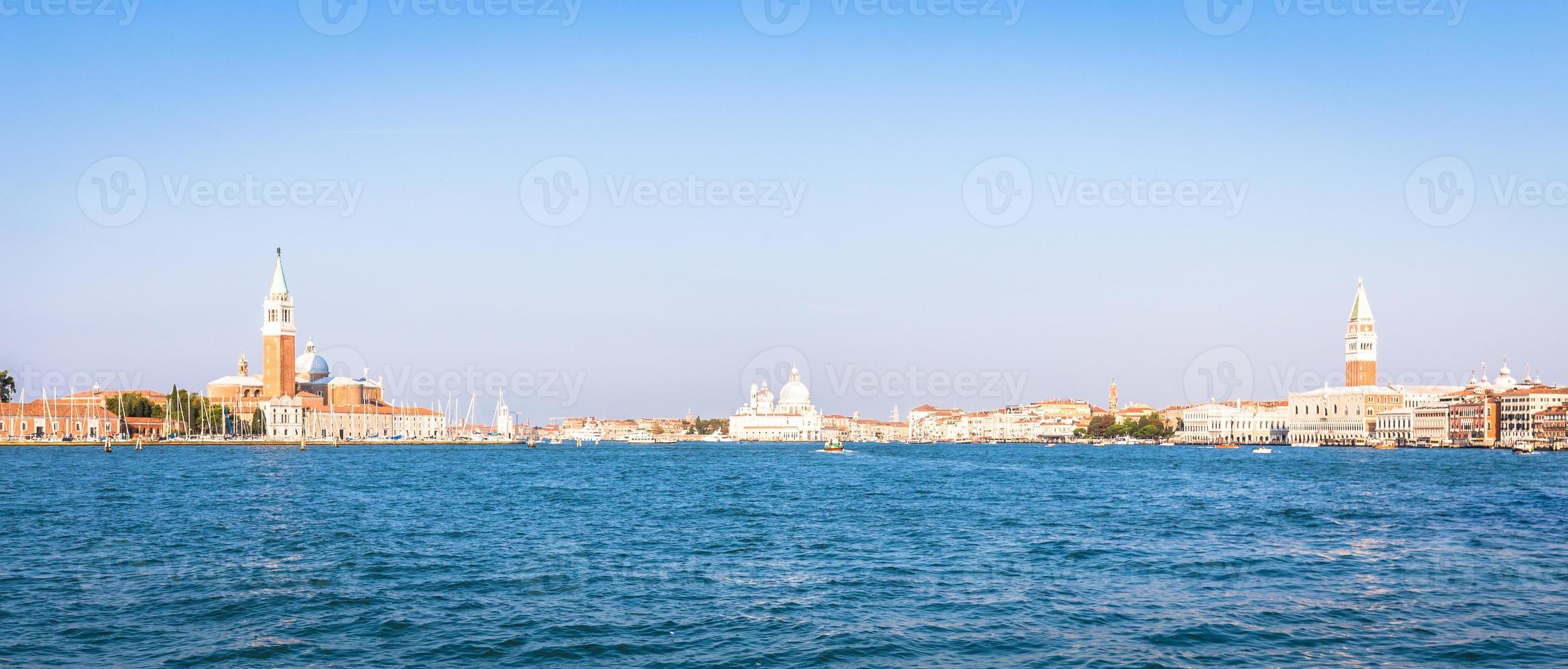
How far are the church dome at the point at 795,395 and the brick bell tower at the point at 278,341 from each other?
89.4m

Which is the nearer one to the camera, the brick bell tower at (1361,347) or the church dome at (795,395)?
the brick bell tower at (1361,347)

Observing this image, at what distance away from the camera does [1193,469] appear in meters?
51.0

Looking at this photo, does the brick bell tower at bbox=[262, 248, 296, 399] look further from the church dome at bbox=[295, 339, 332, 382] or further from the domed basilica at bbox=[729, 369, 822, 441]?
the domed basilica at bbox=[729, 369, 822, 441]

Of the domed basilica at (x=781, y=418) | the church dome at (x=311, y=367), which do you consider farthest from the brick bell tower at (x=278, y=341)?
the domed basilica at (x=781, y=418)

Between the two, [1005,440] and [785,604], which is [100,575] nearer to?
[785,604]

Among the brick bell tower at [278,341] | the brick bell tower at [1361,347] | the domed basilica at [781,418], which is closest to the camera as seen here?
the brick bell tower at [278,341]

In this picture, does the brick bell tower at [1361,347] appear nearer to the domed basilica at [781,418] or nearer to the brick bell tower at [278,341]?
the domed basilica at [781,418]

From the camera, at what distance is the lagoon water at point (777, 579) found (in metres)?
11.1

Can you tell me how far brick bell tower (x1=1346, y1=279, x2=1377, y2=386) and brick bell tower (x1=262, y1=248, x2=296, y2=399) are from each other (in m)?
105

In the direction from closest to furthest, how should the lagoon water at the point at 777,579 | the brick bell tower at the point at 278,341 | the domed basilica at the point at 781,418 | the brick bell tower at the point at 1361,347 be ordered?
1. the lagoon water at the point at 777,579
2. the brick bell tower at the point at 278,341
3. the brick bell tower at the point at 1361,347
4. the domed basilica at the point at 781,418

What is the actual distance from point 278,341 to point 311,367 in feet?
41.3

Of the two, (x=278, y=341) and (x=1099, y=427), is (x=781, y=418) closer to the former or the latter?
(x=1099, y=427)

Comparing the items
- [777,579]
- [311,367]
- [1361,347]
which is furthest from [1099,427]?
[777,579]

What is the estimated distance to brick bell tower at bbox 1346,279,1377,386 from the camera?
12988 cm
